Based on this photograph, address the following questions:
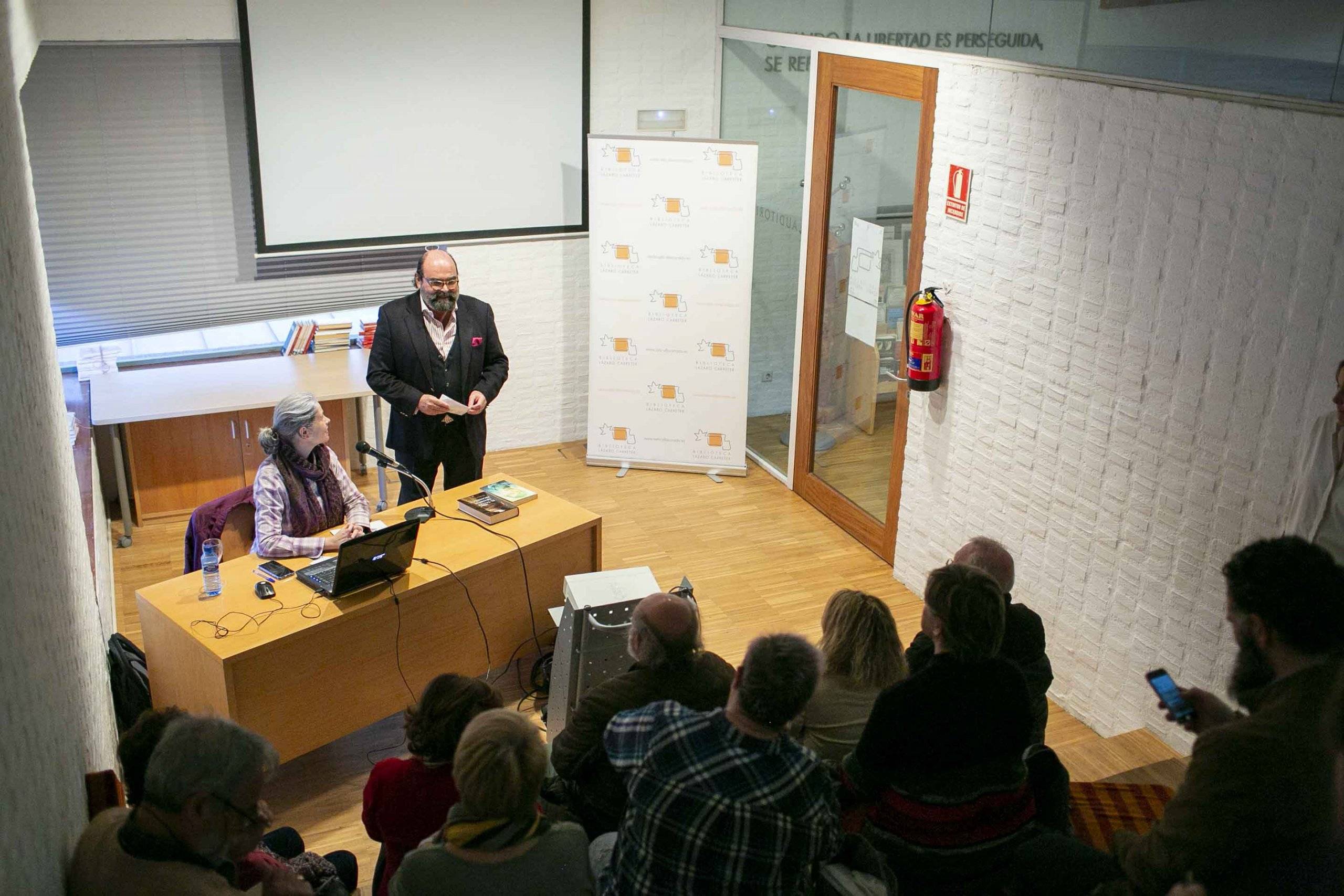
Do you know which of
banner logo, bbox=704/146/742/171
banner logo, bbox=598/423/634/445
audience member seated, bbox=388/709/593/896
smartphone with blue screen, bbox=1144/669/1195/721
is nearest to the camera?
audience member seated, bbox=388/709/593/896

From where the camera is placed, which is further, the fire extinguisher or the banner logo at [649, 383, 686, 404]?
the banner logo at [649, 383, 686, 404]

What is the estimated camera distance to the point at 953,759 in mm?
2502

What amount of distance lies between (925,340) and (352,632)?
9.16 feet

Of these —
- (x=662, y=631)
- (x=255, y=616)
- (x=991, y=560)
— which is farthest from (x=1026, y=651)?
(x=255, y=616)

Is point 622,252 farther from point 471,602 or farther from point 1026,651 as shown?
point 1026,651

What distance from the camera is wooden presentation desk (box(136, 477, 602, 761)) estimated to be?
380 cm

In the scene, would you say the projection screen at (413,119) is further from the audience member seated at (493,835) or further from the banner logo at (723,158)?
the audience member seated at (493,835)

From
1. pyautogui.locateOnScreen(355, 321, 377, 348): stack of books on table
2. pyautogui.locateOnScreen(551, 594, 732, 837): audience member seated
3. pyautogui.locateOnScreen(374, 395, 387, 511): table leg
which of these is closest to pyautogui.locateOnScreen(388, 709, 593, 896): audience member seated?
pyautogui.locateOnScreen(551, 594, 732, 837): audience member seated

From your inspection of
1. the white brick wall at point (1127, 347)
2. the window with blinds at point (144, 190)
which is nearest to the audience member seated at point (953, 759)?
the white brick wall at point (1127, 347)

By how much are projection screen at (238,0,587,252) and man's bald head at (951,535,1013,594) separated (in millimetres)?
4436

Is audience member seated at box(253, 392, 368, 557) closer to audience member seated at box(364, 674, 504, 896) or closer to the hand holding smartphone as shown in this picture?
the hand holding smartphone

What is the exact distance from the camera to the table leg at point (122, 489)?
6.02 metres

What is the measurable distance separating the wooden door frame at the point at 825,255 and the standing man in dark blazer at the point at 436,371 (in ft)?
6.23

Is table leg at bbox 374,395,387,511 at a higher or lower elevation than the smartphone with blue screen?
lower
